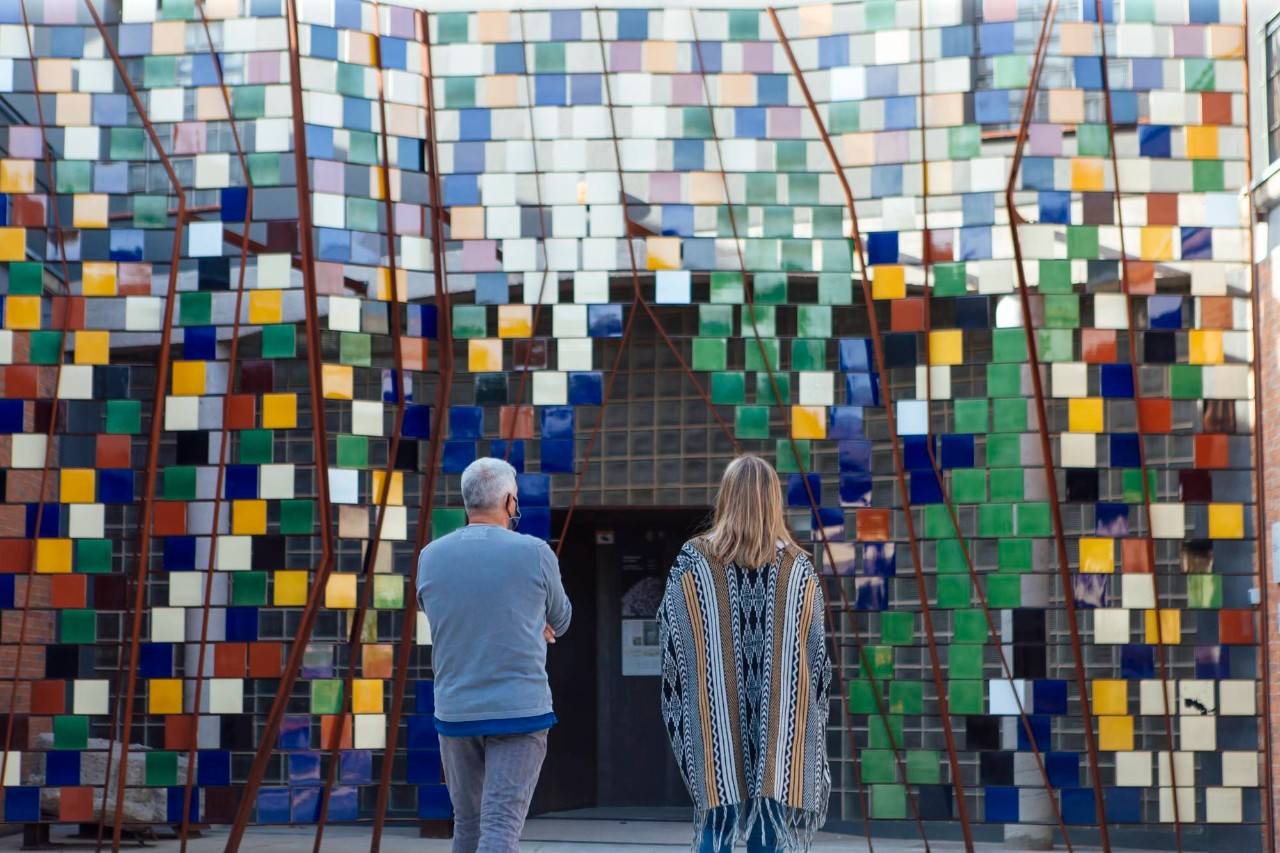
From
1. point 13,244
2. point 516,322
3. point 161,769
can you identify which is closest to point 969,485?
point 516,322

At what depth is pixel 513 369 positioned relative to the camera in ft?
23.5

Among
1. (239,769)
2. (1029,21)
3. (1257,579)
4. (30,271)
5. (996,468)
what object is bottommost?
(239,769)

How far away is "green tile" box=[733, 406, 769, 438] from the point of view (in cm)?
703

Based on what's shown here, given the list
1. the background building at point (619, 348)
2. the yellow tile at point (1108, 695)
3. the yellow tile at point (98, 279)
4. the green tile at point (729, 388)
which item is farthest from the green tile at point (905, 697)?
the yellow tile at point (98, 279)

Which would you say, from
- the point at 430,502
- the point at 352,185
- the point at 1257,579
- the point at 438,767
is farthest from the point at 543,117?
the point at 1257,579

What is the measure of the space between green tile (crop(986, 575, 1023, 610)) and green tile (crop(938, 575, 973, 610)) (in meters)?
0.09

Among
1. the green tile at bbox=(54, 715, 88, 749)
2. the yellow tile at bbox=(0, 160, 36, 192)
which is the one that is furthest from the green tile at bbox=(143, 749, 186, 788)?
the yellow tile at bbox=(0, 160, 36, 192)

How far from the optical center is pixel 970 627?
274 inches

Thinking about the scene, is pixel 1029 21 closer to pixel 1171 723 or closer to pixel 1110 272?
pixel 1110 272

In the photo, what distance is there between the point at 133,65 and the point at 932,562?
13.5ft

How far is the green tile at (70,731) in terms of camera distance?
6.89 m

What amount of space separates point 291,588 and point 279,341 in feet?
3.47

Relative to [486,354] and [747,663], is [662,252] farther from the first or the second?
[747,663]

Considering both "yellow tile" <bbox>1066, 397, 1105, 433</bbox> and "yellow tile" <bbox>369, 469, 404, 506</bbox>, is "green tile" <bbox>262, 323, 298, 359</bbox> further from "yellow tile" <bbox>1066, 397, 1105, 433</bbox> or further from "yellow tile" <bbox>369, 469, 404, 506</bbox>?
"yellow tile" <bbox>1066, 397, 1105, 433</bbox>
